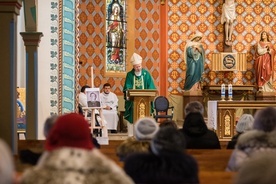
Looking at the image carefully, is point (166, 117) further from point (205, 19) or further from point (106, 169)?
point (106, 169)

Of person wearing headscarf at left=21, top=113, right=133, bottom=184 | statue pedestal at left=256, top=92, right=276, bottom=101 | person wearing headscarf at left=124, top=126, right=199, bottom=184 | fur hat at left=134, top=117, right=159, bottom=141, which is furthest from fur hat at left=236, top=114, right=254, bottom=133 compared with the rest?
statue pedestal at left=256, top=92, right=276, bottom=101

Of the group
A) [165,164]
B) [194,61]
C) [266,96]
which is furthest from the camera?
Answer: [266,96]

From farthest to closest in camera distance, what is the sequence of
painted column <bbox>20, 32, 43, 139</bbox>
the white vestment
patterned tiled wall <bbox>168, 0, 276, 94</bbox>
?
patterned tiled wall <bbox>168, 0, 276, 94</bbox> → the white vestment → painted column <bbox>20, 32, 43, 139</bbox>

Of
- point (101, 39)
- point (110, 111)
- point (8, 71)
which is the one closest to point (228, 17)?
point (101, 39)

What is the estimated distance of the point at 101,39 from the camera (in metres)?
19.0

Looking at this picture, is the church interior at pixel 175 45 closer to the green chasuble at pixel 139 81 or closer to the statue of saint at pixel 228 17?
the statue of saint at pixel 228 17

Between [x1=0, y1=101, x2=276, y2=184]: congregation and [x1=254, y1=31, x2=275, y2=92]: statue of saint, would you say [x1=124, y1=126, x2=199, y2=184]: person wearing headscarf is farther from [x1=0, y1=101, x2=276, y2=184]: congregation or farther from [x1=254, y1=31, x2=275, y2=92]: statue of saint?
[x1=254, y1=31, x2=275, y2=92]: statue of saint

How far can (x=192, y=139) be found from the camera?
7.82 meters

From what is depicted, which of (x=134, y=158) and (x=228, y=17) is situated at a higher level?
(x=228, y=17)

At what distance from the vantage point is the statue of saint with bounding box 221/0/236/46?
63.7ft

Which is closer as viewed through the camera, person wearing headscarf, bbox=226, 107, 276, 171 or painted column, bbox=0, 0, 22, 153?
person wearing headscarf, bbox=226, 107, 276, 171

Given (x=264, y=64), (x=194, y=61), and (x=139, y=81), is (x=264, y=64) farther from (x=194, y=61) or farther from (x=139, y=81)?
(x=139, y=81)

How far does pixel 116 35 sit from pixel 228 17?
11.9ft

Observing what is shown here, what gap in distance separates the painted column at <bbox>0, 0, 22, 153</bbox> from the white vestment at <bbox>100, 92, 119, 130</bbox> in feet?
30.7
